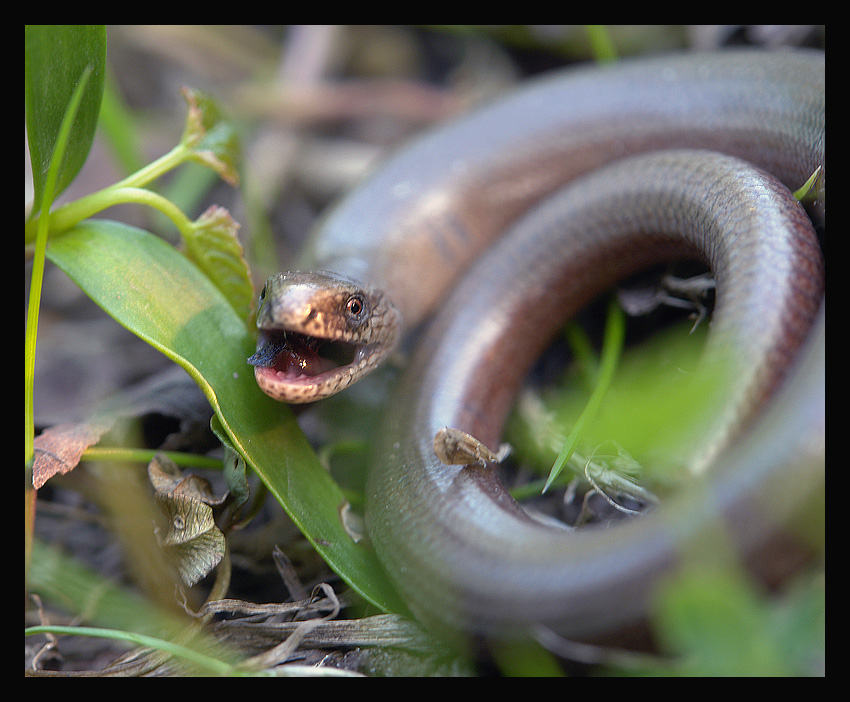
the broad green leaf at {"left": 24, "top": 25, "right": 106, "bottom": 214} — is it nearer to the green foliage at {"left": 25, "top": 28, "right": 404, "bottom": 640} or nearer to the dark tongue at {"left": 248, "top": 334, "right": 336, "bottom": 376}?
the green foliage at {"left": 25, "top": 28, "right": 404, "bottom": 640}

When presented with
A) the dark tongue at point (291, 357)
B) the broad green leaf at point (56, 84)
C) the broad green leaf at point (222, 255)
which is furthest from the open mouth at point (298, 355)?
the broad green leaf at point (56, 84)

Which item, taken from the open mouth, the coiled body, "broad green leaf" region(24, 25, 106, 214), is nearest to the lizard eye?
the open mouth

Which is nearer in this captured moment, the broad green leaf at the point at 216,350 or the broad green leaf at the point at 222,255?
the broad green leaf at the point at 216,350

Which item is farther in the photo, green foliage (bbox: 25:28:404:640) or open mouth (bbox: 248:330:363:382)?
open mouth (bbox: 248:330:363:382)

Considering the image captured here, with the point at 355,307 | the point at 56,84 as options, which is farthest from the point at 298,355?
the point at 56,84

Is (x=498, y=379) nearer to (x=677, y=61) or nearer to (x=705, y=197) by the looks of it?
(x=705, y=197)

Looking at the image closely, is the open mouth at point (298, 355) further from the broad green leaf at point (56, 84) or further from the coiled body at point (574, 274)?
the broad green leaf at point (56, 84)

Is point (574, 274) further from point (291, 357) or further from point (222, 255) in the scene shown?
point (222, 255)
